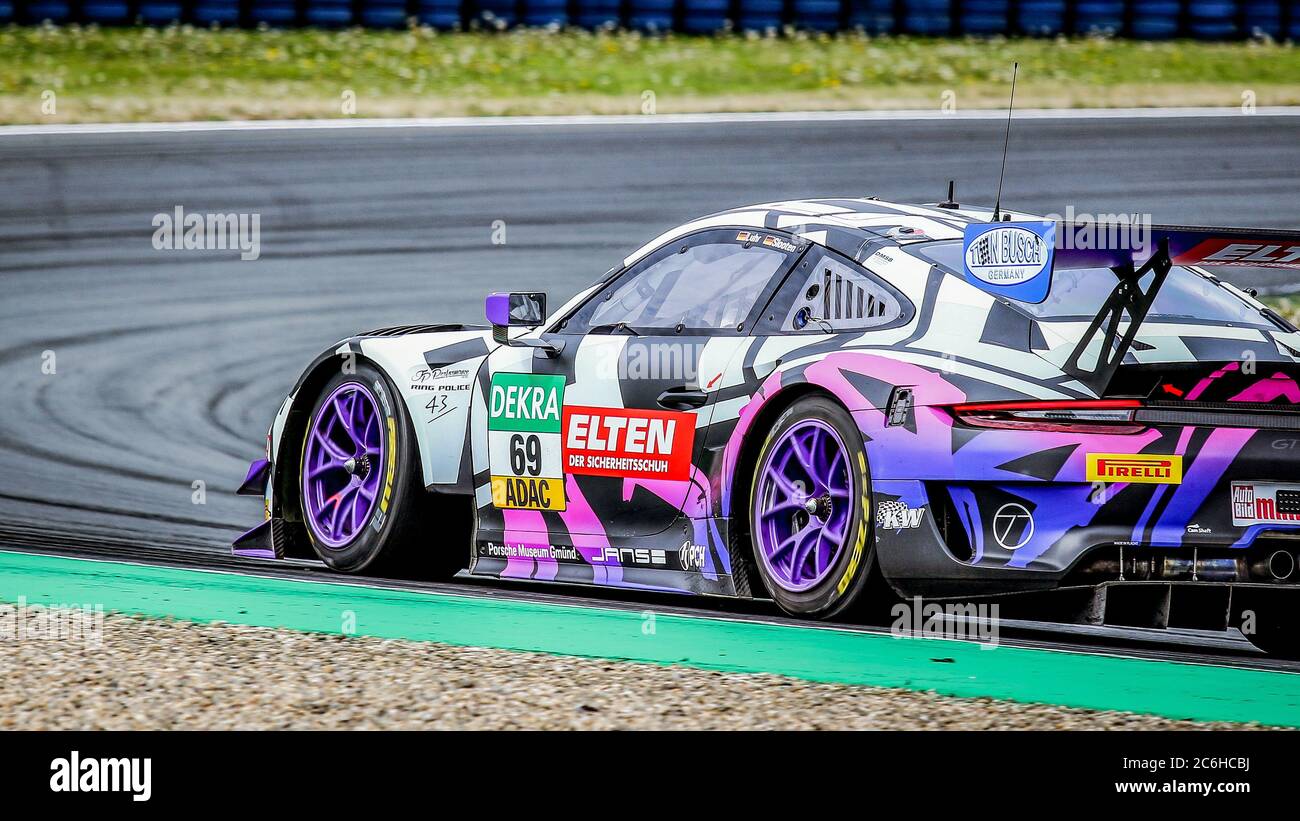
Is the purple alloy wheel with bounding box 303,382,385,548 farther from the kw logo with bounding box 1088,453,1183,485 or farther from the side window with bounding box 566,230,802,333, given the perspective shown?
the kw logo with bounding box 1088,453,1183,485

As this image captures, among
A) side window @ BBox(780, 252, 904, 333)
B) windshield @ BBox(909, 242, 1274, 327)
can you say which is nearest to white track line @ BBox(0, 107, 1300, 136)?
side window @ BBox(780, 252, 904, 333)

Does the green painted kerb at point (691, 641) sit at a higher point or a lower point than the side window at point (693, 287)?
lower

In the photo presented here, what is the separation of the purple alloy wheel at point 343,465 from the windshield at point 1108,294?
7.40ft

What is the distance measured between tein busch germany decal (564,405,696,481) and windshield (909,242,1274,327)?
95 centimetres

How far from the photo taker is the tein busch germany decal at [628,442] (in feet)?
20.9

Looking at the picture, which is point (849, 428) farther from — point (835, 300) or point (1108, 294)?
point (1108, 294)

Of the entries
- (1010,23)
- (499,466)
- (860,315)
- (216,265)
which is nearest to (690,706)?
(860,315)

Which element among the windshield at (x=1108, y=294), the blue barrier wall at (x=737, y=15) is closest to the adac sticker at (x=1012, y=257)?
the windshield at (x=1108, y=294)

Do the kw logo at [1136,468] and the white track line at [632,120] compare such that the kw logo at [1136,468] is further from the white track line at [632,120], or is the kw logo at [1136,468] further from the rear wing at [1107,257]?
the white track line at [632,120]

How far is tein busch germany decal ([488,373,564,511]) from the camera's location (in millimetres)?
6777

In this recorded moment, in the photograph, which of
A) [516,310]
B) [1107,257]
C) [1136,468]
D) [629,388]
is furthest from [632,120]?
[1136,468]

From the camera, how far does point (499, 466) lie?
22.7ft

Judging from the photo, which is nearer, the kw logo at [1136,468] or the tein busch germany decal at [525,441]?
the kw logo at [1136,468]

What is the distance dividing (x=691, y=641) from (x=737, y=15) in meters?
16.1
